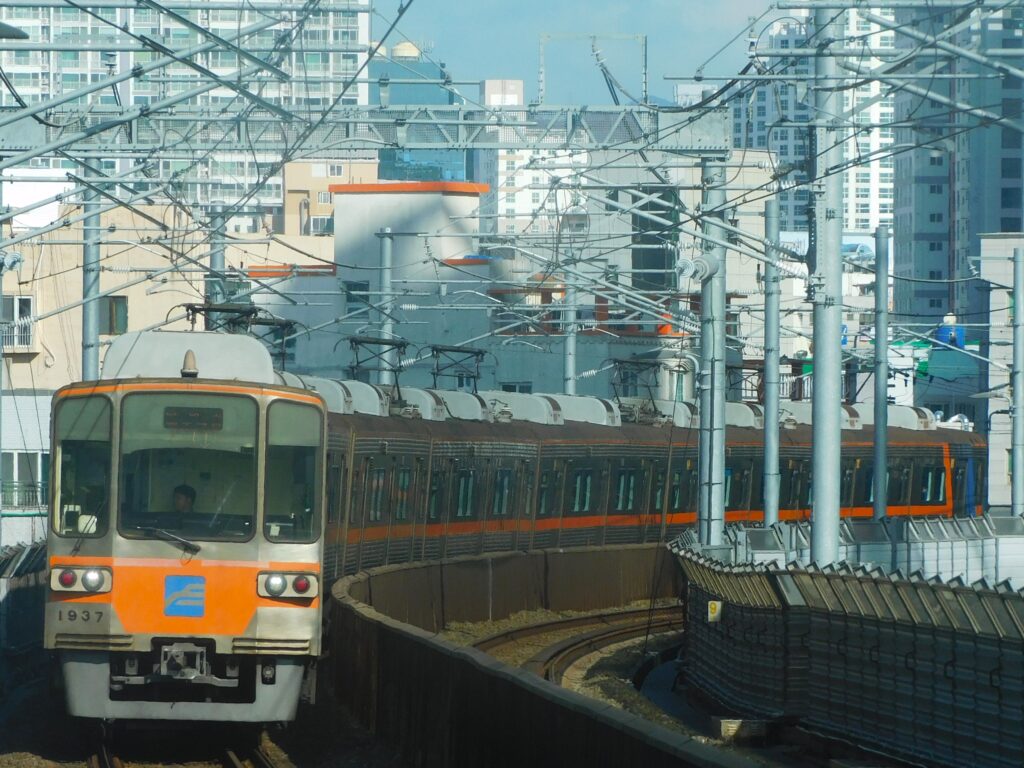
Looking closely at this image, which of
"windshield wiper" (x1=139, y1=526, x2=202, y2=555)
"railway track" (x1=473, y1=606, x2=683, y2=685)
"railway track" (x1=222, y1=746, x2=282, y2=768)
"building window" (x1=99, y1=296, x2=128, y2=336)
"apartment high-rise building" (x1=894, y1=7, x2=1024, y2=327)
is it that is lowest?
"railway track" (x1=473, y1=606, x2=683, y2=685)

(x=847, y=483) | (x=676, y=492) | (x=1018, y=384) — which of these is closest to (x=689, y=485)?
(x=676, y=492)

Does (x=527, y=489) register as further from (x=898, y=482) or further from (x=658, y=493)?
(x=898, y=482)

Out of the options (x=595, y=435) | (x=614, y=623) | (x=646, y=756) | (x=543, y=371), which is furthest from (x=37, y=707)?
(x=543, y=371)

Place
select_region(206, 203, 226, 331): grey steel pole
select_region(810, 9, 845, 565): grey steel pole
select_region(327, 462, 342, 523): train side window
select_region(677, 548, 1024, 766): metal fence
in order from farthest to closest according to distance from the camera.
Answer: select_region(206, 203, 226, 331): grey steel pole, select_region(810, 9, 845, 565): grey steel pole, select_region(327, 462, 342, 523): train side window, select_region(677, 548, 1024, 766): metal fence

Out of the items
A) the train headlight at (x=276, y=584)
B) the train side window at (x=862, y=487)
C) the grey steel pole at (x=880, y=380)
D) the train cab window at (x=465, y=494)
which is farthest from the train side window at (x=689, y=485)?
the train headlight at (x=276, y=584)

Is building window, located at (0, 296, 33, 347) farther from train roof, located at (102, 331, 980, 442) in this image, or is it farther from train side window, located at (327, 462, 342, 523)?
train side window, located at (327, 462, 342, 523)

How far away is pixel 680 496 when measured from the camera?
1282 inches

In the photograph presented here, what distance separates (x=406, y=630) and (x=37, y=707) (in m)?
4.41

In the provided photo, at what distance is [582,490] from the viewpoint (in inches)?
1138

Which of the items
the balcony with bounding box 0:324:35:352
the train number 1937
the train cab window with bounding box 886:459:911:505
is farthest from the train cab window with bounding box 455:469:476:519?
the balcony with bounding box 0:324:35:352

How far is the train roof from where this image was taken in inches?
557

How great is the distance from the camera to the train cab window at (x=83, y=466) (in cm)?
1260

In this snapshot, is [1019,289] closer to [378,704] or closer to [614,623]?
[614,623]

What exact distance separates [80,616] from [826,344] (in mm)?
7536
